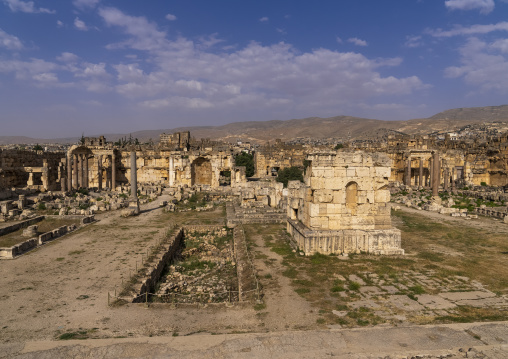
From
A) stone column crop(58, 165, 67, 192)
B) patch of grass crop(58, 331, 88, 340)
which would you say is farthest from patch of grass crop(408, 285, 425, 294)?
stone column crop(58, 165, 67, 192)

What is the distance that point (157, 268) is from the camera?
10188 millimetres

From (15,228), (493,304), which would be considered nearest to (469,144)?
(493,304)

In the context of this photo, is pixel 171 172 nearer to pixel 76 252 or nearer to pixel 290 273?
pixel 76 252

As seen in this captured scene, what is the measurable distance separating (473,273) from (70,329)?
989cm

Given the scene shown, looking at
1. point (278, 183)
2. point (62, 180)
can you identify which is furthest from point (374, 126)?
point (62, 180)

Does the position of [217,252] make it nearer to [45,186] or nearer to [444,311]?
[444,311]

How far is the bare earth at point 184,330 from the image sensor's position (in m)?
5.30

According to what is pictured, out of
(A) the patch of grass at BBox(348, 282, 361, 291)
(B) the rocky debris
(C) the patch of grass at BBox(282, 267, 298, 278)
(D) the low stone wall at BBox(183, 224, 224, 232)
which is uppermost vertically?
(A) the patch of grass at BBox(348, 282, 361, 291)

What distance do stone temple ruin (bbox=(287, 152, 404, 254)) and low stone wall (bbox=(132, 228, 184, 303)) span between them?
4.75m

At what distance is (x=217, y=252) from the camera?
13945 mm

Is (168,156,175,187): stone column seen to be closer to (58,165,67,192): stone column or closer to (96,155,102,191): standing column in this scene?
(96,155,102,191): standing column

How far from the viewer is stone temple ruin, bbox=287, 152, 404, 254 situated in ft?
35.1

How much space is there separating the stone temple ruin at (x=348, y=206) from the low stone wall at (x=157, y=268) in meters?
4.75

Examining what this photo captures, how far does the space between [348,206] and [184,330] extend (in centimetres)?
697
